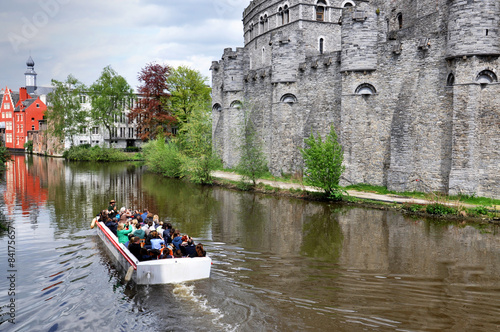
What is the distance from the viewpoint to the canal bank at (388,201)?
1533cm

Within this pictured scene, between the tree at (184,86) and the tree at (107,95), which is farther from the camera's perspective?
the tree at (107,95)

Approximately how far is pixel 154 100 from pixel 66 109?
12132 mm

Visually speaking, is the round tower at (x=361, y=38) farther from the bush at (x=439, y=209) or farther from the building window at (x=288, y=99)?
the bush at (x=439, y=209)

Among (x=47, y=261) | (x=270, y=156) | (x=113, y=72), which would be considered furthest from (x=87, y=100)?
(x=47, y=261)

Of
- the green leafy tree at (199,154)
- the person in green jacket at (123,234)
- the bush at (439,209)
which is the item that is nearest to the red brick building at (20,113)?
the green leafy tree at (199,154)

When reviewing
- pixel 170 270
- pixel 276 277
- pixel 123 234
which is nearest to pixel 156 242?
pixel 170 270

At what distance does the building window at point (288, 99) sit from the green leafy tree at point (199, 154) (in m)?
5.84

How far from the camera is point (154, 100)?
4781 centimetres

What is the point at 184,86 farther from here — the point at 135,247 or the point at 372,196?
the point at 135,247

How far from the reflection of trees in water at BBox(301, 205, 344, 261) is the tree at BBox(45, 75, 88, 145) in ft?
138

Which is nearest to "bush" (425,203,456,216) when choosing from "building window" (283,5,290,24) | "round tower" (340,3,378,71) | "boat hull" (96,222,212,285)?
"round tower" (340,3,378,71)

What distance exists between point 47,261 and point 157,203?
9.30m

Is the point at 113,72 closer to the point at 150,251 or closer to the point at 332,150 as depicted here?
the point at 332,150

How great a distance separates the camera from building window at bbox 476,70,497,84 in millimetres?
17188
